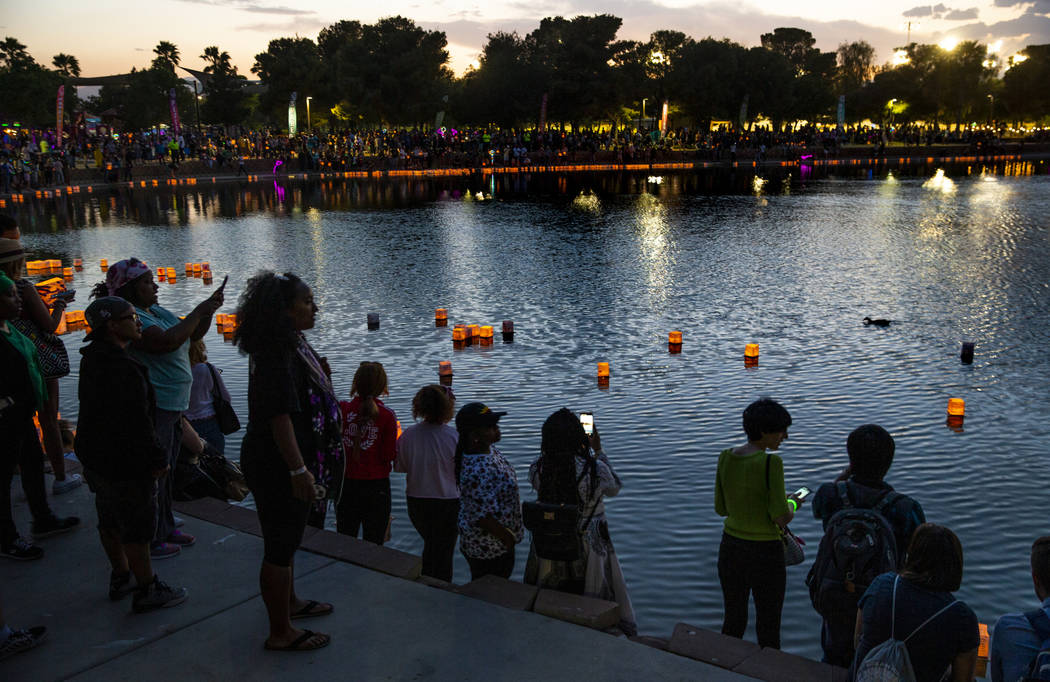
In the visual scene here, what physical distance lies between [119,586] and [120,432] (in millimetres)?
1026

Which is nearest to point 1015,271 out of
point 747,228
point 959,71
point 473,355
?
point 747,228

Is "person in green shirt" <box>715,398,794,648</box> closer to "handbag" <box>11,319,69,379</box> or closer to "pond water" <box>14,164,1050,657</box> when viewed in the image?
Answer: "pond water" <box>14,164,1050,657</box>

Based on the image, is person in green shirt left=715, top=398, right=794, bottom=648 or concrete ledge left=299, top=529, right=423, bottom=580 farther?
concrete ledge left=299, top=529, right=423, bottom=580

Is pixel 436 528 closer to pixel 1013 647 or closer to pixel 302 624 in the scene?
pixel 302 624

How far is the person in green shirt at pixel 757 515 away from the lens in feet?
14.9

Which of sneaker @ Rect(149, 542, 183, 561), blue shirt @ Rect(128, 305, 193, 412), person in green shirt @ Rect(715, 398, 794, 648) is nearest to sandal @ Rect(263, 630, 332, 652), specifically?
sneaker @ Rect(149, 542, 183, 561)

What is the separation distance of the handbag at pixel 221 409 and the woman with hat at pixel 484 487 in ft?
7.93

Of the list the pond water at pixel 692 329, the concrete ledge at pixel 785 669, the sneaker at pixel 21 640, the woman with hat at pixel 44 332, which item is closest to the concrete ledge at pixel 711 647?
the concrete ledge at pixel 785 669

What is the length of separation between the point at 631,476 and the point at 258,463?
4.88 metres

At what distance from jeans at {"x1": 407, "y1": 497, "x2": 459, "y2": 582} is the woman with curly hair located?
3.88 feet

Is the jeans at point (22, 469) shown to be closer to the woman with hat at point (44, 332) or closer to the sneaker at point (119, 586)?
the woman with hat at point (44, 332)

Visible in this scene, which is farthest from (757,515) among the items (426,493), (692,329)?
(692,329)

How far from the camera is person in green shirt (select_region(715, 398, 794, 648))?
455 cm

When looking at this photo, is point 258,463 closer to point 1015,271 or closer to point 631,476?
point 631,476
